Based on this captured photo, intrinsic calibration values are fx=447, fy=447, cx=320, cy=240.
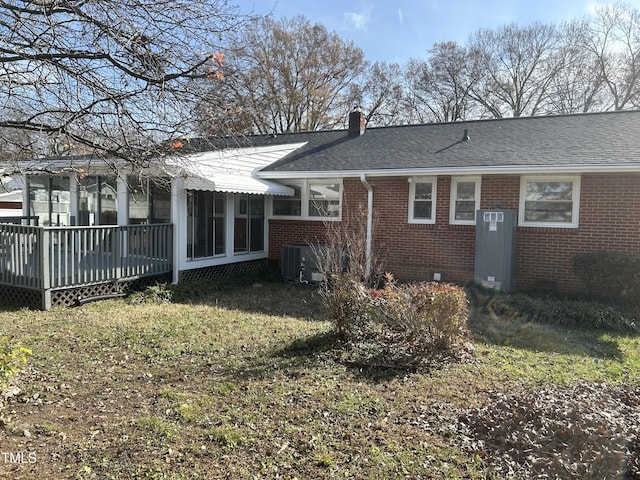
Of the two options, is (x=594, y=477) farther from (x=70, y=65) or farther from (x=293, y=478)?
(x=70, y=65)

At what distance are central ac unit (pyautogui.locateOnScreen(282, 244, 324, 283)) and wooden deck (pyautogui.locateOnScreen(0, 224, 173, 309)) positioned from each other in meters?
3.36

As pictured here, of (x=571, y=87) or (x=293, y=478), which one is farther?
(x=571, y=87)

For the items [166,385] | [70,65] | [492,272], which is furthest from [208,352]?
[492,272]

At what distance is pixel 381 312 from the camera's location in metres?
5.98

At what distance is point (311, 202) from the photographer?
1245 cm

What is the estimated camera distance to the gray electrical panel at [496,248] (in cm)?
930

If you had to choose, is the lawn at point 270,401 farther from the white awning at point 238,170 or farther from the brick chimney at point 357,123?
the brick chimney at point 357,123

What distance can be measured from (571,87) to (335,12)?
2602 cm

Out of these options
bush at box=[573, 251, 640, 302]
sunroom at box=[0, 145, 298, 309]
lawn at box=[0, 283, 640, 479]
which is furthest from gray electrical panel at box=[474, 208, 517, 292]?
sunroom at box=[0, 145, 298, 309]

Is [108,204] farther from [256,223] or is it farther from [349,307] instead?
[349,307]

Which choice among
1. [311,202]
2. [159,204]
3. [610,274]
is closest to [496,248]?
[610,274]

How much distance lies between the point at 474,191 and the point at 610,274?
3274 mm

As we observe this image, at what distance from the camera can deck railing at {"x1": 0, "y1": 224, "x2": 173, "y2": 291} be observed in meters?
7.95

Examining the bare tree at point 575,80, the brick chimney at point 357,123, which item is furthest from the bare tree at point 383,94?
the brick chimney at point 357,123
